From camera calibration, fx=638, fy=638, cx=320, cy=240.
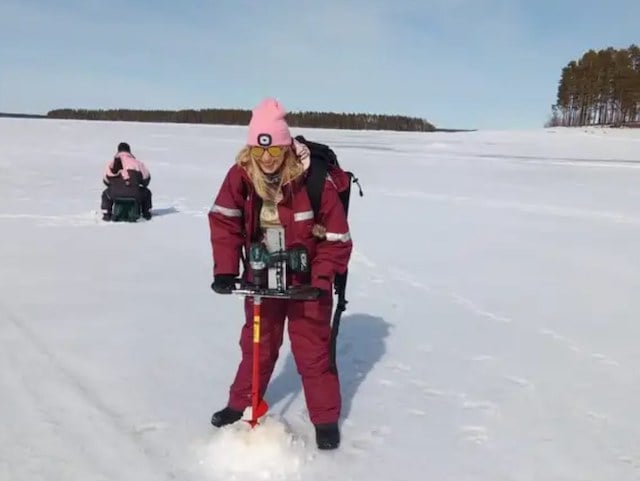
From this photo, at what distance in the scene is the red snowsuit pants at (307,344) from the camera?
3.37m

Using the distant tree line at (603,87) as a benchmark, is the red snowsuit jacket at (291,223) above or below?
below

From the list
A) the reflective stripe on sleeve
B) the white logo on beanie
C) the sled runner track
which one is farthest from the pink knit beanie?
the sled runner track

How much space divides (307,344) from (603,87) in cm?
7495

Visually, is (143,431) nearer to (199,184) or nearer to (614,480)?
(614,480)

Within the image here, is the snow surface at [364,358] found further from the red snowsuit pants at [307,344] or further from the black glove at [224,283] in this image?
the black glove at [224,283]

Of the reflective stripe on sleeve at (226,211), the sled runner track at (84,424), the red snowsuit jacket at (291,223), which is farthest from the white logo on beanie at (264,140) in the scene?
the sled runner track at (84,424)

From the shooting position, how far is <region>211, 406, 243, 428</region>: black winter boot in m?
3.52

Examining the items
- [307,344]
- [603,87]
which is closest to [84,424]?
[307,344]

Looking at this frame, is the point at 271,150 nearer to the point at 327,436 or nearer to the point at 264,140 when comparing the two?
the point at 264,140

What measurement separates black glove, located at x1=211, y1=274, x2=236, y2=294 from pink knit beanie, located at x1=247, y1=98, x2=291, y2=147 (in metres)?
0.67

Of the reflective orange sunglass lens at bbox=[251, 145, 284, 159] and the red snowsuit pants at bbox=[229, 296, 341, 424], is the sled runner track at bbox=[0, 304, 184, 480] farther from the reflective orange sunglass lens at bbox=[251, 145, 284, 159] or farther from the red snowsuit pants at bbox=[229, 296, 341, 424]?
the reflective orange sunglass lens at bbox=[251, 145, 284, 159]

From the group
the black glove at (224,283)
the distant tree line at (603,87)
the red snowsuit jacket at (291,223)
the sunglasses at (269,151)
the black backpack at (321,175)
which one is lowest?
the black glove at (224,283)

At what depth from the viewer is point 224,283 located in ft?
10.4

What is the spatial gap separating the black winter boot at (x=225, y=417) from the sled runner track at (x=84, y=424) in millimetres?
379
